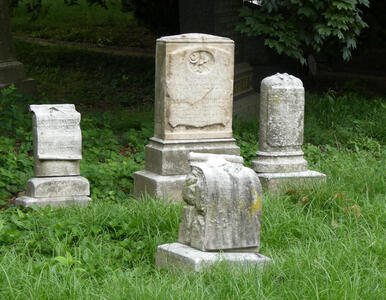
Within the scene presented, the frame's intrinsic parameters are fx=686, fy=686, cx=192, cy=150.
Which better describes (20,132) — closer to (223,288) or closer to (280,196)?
(280,196)

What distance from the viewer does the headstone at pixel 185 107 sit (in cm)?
689

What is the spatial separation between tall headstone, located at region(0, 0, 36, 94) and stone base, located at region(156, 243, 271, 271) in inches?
347

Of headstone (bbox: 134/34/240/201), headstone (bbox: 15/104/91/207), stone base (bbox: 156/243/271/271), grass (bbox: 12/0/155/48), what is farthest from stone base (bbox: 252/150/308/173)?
grass (bbox: 12/0/155/48)

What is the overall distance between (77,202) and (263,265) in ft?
8.86

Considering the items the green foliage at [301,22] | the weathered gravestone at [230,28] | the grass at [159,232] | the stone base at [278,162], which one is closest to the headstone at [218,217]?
the grass at [159,232]

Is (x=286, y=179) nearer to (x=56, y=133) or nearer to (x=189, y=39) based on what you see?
(x=189, y=39)

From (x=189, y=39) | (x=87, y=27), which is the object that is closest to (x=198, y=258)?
(x=189, y=39)

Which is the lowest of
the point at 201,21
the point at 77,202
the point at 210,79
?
the point at 77,202

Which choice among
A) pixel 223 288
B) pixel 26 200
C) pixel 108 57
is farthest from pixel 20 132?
pixel 108 57

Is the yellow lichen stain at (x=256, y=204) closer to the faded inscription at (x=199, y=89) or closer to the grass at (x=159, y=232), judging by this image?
the grass at (x=159, y=232)

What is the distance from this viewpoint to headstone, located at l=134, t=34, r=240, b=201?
6891 mm

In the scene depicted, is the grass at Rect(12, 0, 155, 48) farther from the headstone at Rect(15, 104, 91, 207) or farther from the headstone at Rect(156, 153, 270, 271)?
the headstone at Rect(156, 153, 270, 271)

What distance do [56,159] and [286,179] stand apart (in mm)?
2382

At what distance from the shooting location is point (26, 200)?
6.54 m
